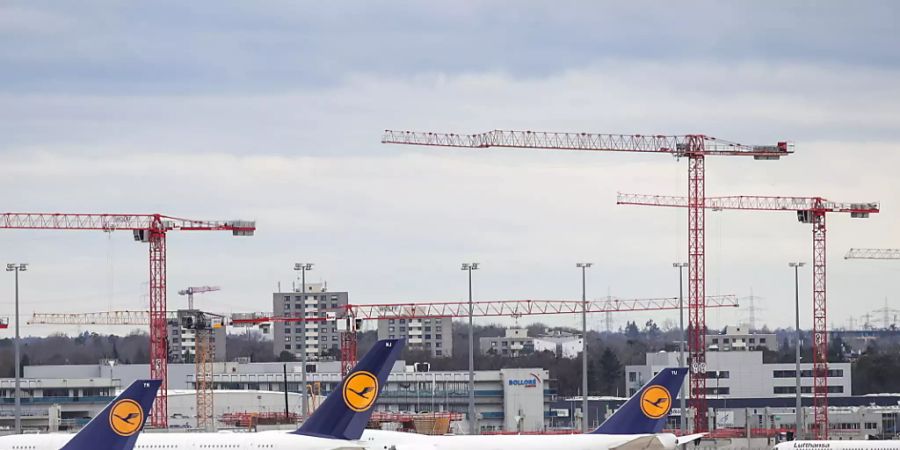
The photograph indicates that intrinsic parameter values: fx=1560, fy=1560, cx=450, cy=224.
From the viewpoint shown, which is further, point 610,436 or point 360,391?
point 610,436

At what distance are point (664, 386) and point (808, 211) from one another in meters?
98.5

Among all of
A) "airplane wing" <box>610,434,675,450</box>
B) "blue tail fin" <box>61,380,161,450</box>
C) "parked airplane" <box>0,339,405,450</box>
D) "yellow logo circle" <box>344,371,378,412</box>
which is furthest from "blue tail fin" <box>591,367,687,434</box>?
"blue tail fin" <box>61,380,161,450</box>

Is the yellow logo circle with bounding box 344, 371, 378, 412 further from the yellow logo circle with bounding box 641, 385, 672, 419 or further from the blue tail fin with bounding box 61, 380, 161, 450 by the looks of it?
the yellow logo circle with bounding box 641, 385, 672, 419

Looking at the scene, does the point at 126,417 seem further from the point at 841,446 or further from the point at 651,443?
the point at 841,446

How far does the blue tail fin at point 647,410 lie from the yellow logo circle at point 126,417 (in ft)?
95.8

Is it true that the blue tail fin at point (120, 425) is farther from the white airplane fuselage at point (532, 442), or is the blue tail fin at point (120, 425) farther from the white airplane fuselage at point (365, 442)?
the white airplane fuselage at point (532, 442)

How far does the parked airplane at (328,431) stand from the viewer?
3002 inches

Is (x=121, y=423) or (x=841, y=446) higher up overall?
(x=121, y=423)

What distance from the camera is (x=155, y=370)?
584ft

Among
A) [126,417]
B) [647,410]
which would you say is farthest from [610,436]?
[126,417]

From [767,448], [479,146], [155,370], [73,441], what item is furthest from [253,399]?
[73,441]

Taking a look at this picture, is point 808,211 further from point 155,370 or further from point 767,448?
point 155,370

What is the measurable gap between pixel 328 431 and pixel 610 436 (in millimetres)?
16977

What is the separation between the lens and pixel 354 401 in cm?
7788
